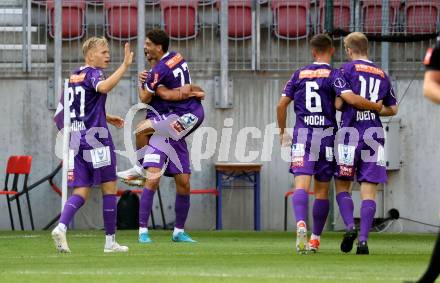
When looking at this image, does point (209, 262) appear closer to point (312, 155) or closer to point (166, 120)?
point (312, 155)

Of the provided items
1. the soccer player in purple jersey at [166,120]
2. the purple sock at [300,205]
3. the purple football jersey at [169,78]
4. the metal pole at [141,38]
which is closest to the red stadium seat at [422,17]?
the metal pole at [141,38]

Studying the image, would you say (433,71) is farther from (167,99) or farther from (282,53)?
(282,53)

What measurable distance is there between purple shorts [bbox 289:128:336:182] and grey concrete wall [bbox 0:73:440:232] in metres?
7.32

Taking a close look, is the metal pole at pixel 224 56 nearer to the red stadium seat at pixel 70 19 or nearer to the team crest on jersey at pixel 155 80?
the red stadium seat at pixel 70 19

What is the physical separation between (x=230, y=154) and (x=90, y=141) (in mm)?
7813

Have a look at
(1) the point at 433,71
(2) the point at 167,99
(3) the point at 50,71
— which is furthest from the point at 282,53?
(1) the point at 433,71

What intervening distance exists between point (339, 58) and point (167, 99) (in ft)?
20.7

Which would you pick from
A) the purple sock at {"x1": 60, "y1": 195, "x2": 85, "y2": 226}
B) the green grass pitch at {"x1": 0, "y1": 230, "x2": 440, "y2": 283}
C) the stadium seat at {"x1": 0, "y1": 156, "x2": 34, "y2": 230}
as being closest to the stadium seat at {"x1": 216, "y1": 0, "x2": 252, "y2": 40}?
the stadium seat at {"x1": 0, "y1": 156, "x2": 34, "y2": 230}

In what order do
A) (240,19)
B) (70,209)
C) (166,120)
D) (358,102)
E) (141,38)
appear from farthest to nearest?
(240,19), (141,38), (166,120), (358,102), (70,209)

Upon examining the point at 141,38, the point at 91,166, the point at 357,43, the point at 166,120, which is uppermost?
the point at 141,38

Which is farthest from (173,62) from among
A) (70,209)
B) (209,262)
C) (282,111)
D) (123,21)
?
(123,21)

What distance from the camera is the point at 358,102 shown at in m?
11.7

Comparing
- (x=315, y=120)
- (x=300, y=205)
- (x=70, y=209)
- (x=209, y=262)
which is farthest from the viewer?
(x=315, y=120)

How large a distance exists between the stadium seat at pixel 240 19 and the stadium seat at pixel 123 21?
1389mm
